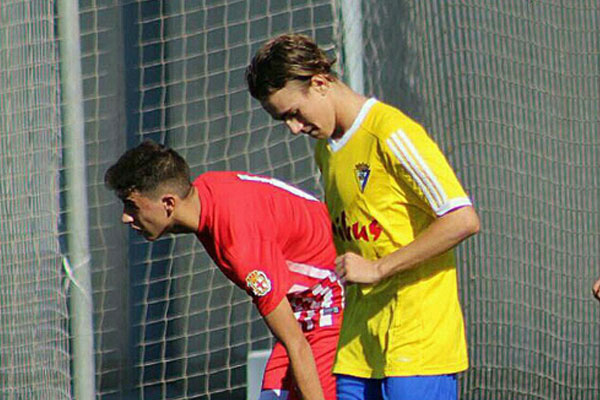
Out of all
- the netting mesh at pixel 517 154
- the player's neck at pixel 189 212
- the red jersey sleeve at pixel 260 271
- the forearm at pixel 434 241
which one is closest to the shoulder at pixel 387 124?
the forearm at pixel 434 241

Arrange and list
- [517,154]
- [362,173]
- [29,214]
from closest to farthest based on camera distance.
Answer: [362,173] < [29,214] < [517,154]

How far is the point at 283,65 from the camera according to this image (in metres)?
3.79

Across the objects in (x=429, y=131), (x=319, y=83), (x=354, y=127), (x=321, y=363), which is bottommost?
(x=321, y=363)

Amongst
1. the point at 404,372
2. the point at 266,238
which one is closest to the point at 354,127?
the point at 266,238

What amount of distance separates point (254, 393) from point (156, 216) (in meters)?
1.44

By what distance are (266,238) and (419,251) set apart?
73 centimetres

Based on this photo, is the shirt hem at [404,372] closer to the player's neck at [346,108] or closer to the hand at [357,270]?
the hand at [357,270]

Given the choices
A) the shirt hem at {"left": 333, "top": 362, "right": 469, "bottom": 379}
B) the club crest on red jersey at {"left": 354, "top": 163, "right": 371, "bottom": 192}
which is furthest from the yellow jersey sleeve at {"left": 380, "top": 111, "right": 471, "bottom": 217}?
the shirt hem at {"left": 333, "top": 362, "right": 469, "bottom": 379}

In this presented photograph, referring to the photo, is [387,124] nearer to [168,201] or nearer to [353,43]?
[168,201]

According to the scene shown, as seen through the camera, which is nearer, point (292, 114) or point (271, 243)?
point (292, 114)

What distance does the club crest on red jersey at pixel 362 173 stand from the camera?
3.77 m

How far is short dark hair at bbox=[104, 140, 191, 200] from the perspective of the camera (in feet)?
14.1

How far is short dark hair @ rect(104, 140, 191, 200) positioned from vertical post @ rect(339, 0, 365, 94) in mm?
1556

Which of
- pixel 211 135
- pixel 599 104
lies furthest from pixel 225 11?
pixel 599 104
